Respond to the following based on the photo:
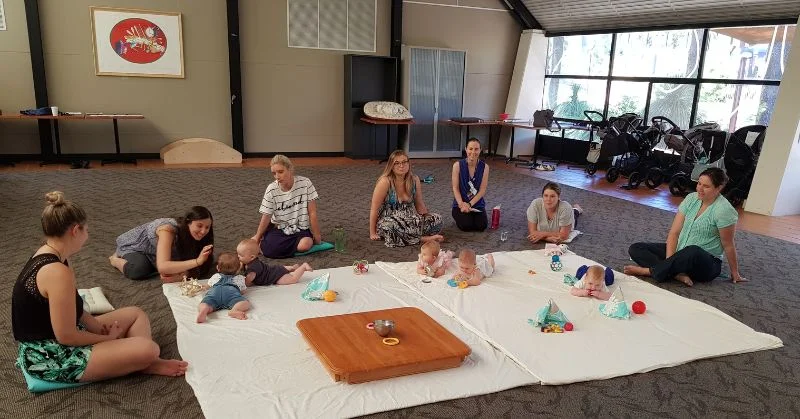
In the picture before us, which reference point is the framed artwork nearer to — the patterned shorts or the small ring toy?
the patterned shorts

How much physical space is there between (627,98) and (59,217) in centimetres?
990

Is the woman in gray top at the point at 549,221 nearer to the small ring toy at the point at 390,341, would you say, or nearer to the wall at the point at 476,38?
the small ring toy at the point at 390,341

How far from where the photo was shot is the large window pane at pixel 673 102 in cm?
923

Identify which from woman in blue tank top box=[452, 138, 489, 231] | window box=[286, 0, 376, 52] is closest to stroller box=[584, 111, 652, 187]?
woman in blue tank top box=[452, 138, 489, 231]

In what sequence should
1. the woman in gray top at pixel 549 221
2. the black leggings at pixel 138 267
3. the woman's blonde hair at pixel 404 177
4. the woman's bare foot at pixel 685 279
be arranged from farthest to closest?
the woman in gray top at pixel 549 221
the woman's blonde hair at pixel 404 177
the woman's bare foot at pixel 685 279
the black leggings at pixel 138 267

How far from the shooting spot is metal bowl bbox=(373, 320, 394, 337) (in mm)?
2928

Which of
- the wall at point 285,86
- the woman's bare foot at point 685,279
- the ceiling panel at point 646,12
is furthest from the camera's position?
the wall at point 285,86

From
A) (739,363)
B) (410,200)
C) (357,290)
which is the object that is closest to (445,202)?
(410,200)

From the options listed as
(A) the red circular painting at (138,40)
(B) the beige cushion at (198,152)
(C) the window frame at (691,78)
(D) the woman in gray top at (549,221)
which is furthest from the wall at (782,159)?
(A) the red circular painting at (138,40)

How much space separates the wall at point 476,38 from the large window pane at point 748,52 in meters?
4.05

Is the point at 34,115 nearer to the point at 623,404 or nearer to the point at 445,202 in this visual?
the point at 445,202

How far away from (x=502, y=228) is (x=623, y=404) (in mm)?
3318

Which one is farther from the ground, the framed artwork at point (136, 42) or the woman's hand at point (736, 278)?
the framed artwork at point (136, 42)

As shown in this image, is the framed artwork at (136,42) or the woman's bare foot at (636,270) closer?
the woman's bare foot at (636,270)
